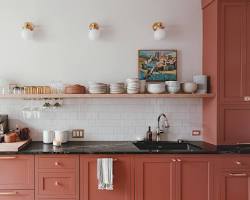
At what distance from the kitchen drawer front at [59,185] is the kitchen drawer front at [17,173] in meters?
0.12

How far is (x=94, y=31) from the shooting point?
3.32 metres

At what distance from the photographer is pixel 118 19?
3453 millimetres

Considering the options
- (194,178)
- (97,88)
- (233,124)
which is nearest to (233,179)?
(194,178)

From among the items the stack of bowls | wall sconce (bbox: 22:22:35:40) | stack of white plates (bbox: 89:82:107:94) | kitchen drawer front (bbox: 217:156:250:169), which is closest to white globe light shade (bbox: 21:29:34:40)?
wall sconce (bbox: 22:22:35:40)

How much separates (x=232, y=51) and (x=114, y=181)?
68.8 inches

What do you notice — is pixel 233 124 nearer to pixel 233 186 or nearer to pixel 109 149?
pixel 233 186

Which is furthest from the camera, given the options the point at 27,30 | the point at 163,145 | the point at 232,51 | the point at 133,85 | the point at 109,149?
the point at 163,145

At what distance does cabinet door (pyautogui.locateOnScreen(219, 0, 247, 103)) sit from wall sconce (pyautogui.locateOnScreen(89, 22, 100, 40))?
51.5 inches

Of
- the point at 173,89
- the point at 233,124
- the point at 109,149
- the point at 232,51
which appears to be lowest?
the point at 109,149

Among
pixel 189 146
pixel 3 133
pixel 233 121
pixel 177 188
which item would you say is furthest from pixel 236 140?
pixel 3 133

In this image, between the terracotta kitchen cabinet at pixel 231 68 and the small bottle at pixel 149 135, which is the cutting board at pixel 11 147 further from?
the terracotta kitchen cabinet at pixel 231 68

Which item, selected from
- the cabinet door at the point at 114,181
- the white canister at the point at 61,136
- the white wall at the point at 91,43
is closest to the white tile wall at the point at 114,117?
the white wall at the point at 91,43

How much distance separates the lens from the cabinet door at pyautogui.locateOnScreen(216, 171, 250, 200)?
111 inches

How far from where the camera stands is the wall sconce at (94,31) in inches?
131
